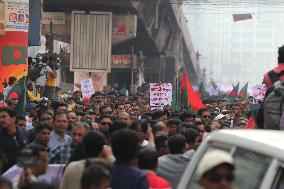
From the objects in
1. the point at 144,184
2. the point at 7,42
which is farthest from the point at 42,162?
the point at 7,42

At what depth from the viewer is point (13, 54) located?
2066 centimetres

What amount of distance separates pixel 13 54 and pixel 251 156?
16.5 m

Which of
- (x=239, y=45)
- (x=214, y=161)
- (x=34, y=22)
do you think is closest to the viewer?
(x=214, y=161)

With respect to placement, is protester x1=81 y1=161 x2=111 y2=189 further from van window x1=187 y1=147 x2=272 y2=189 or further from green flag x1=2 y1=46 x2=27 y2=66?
green flag x1=2 y1=46 x2=27 y2=66

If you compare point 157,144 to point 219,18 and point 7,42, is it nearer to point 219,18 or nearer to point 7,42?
point 7,42

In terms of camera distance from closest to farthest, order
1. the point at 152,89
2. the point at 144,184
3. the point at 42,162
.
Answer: the point at 144,184 → the point at 42,162 → the point at 152,89

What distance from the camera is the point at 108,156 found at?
6117mm

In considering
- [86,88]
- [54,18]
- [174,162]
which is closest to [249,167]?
[174,162]

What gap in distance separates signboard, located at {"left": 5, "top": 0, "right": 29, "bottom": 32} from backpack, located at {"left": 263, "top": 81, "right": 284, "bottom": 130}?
1434 centimetres

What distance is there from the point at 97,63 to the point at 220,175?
30523 millimetres

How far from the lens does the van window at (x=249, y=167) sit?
4.48m

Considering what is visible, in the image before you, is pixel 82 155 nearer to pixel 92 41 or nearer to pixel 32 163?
pixel 32 163

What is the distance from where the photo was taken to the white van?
4328mm

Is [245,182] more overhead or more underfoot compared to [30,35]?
more underfoot
